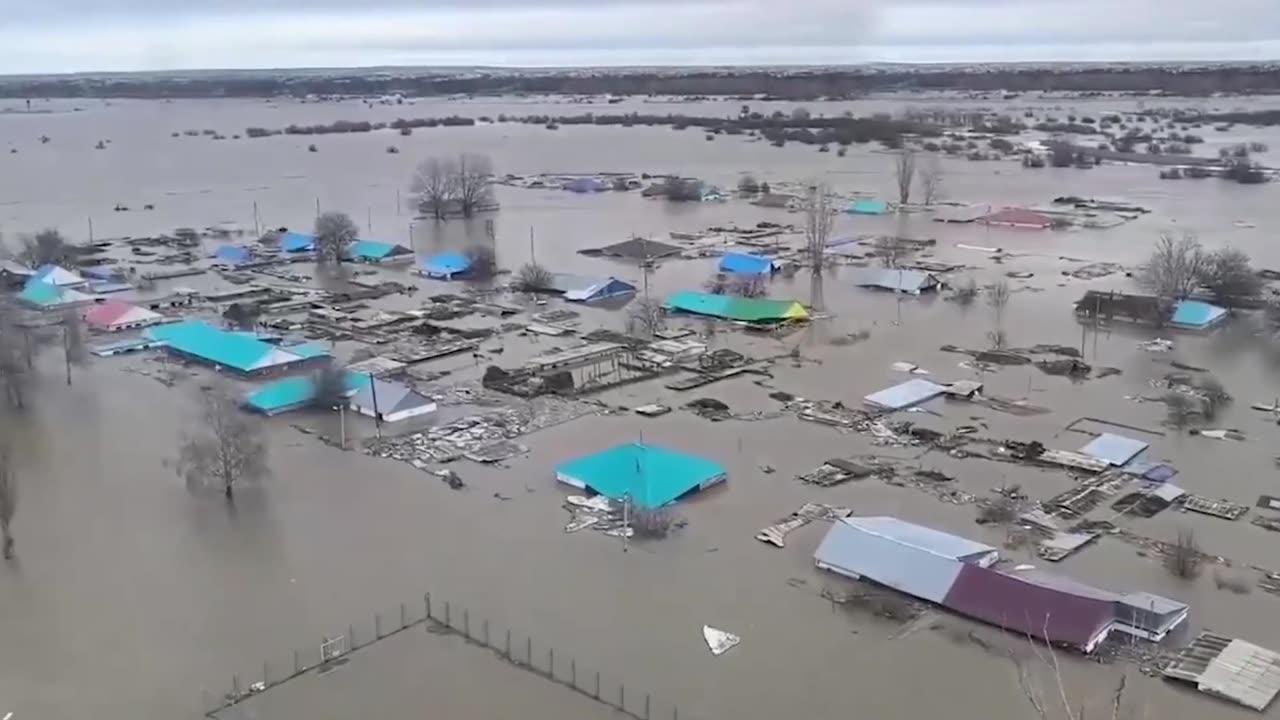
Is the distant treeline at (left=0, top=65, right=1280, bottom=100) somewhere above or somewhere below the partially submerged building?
above

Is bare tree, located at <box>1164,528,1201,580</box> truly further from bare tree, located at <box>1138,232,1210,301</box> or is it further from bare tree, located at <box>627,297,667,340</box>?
bare tree, located at <box>1138,232,1210,301</box>

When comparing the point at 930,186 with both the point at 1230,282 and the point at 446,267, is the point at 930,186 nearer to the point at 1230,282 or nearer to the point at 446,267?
the point at 1230,282

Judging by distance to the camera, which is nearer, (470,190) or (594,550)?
(594,550)

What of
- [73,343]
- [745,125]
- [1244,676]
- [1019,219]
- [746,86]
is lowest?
[1244,676]

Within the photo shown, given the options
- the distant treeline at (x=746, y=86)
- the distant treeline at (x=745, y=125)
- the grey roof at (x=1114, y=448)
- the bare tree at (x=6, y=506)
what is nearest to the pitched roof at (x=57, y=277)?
the bare tree at (x=6, y=506)

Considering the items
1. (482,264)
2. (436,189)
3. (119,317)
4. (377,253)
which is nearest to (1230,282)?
(482,264)

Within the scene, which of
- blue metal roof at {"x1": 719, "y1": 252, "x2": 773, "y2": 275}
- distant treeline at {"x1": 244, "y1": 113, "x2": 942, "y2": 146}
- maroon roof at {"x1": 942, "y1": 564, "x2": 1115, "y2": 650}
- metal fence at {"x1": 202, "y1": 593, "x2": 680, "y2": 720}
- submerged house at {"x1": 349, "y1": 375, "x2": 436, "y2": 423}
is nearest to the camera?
metal fence at {"x1": 202, "y1": 593, "x2": 680, "y2": 720}

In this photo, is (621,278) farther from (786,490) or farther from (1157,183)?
(1157,183)

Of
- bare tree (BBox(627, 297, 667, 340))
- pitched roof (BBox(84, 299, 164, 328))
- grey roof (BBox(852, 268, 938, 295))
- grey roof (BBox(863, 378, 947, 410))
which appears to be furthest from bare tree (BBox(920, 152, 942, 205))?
pitched roof (BBox(84, 299, 164, 328))
